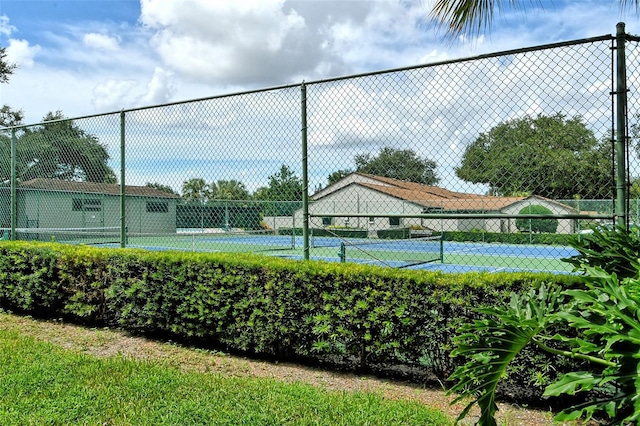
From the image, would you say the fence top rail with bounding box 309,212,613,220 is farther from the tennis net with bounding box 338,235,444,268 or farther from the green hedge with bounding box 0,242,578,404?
the tennis net with bounding box 338,235,444,268

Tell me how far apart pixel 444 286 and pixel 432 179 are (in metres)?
1.06

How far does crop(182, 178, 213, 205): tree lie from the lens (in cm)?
661

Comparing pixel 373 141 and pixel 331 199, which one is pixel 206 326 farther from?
pixel 373 141

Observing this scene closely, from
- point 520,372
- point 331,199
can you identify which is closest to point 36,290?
point 331,199

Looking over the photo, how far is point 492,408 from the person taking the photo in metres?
2.18

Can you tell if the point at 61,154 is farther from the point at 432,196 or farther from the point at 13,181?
the point at 432,196

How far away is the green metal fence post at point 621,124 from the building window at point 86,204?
39.1 ft

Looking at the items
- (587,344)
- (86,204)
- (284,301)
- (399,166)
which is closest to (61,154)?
(86,204)

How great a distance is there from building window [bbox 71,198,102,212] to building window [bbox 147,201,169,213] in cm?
390

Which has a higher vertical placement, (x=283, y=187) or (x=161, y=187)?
(x=161, y=187)

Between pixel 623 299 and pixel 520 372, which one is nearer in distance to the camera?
pixel 623 299

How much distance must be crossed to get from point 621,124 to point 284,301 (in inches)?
127

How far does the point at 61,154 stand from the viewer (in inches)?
335

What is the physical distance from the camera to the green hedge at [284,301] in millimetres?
3900
